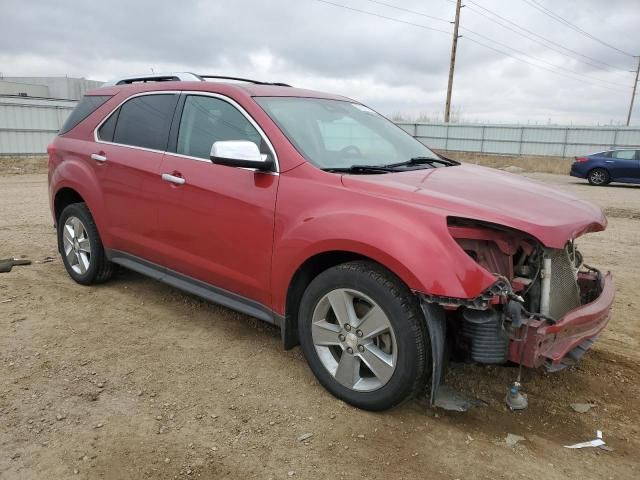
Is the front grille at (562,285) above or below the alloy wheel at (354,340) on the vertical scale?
above

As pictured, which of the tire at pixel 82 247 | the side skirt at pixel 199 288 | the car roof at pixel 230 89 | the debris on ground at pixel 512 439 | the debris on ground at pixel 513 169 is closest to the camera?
the debris on ground at pixel 512 439

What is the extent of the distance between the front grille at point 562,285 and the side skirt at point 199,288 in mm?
1577

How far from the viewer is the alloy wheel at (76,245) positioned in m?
4.71

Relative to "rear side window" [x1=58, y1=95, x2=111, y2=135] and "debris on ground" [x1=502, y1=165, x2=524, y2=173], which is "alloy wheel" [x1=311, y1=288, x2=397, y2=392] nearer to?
"rear side window" [x1=58, y1=95, x2=111, y2=135]

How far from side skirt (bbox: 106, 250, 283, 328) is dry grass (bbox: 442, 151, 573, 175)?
83.5 ft

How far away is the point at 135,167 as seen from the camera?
397 cm

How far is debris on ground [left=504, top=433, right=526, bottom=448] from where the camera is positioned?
2.67 metres

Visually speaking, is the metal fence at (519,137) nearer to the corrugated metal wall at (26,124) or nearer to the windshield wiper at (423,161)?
the corrugated metal wall at (26,124)

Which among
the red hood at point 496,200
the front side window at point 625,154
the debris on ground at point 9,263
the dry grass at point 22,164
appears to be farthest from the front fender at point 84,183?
the front side window at point 625,154

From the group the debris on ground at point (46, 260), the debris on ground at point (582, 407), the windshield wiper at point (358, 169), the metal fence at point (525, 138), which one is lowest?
the debris on ground at point (582, 407)

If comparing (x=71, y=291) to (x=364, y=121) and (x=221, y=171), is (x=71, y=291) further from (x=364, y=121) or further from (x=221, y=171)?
(x=364, y=121)

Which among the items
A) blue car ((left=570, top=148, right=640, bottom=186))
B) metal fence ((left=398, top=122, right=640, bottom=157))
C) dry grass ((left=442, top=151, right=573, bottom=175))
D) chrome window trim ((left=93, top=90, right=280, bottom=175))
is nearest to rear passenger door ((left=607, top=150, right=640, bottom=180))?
blue car ((left=570, top=148, right=640, bottom=186))

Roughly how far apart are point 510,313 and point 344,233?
92cm

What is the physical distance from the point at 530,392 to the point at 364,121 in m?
2.25
